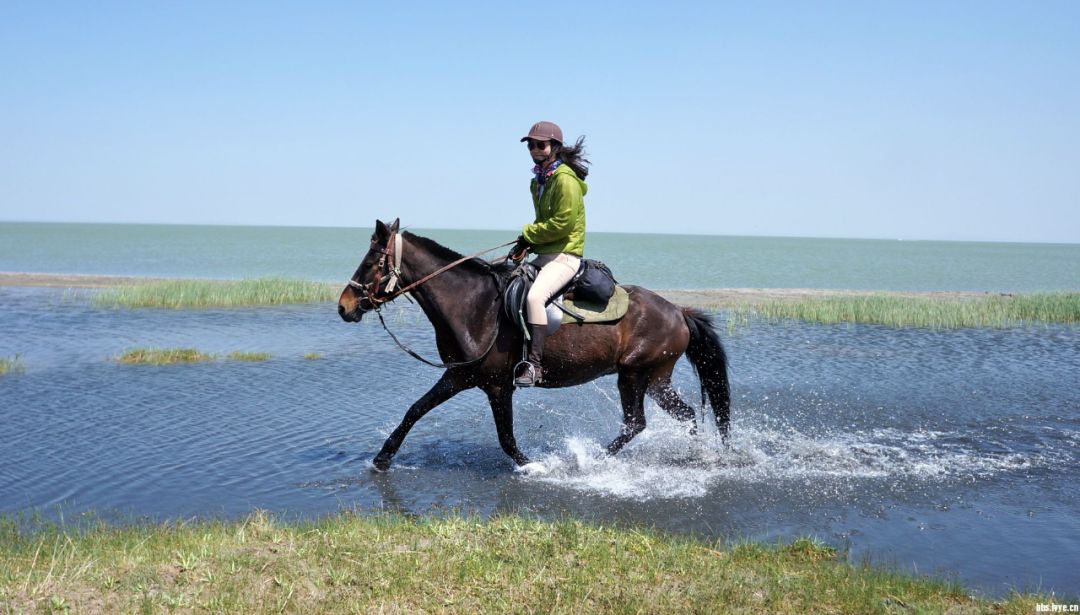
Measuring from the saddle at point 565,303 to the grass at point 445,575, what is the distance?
260 cm

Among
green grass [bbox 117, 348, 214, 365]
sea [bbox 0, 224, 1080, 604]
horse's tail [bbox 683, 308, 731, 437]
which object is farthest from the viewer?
green grass [bbox 117, 348, 214, 365]

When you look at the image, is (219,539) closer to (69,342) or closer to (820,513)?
(820,513)

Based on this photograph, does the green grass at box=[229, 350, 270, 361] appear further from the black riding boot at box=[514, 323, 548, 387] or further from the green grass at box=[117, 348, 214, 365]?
the black riding boot at box=[514, 323, 548, 387]

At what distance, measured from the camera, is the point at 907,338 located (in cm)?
2017

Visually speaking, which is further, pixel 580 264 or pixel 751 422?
pixel 751 422

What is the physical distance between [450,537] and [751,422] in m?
6.54

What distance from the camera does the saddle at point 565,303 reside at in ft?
27.4

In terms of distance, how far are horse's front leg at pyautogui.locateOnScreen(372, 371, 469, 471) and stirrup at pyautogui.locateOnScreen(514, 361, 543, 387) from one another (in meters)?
0.60

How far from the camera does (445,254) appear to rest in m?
8.68

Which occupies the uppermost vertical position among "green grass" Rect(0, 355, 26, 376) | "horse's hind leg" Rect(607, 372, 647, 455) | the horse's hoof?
"horse's hind leg" Rect(607, 372, 647, 455)

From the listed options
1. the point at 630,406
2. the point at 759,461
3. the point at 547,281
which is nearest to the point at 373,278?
the point at 547,281

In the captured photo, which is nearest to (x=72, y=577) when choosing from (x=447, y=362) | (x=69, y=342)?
(x=447, y=362)

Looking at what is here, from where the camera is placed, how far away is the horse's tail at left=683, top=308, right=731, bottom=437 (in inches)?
383

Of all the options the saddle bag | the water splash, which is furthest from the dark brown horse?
the water splash
